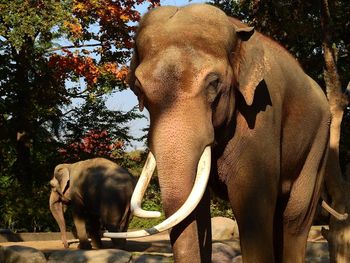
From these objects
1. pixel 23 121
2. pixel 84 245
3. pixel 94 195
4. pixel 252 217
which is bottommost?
pixel 84 245

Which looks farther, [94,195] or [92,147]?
[92,147]

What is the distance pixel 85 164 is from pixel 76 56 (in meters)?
3.10

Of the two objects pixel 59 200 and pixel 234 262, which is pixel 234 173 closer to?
pixel 234 262

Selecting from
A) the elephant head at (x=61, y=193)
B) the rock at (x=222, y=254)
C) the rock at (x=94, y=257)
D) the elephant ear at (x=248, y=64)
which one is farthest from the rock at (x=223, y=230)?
the elephant ear at (x=248, y=64)

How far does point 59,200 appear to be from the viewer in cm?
1507

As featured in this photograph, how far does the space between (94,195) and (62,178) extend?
1.38m

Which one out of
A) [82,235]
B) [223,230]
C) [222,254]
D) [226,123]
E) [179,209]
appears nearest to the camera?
[179,209]

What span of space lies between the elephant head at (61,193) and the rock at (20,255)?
4934 millimetres

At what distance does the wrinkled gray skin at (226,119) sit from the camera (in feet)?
11.8

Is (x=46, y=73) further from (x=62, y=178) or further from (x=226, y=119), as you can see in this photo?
(x=226, y=119)

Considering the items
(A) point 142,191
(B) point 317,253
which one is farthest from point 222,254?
(A) point 142,191

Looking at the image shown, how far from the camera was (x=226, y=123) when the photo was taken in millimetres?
3953

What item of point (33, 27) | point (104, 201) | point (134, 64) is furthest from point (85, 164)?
point (134, 64)

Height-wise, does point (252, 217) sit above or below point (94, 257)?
above
